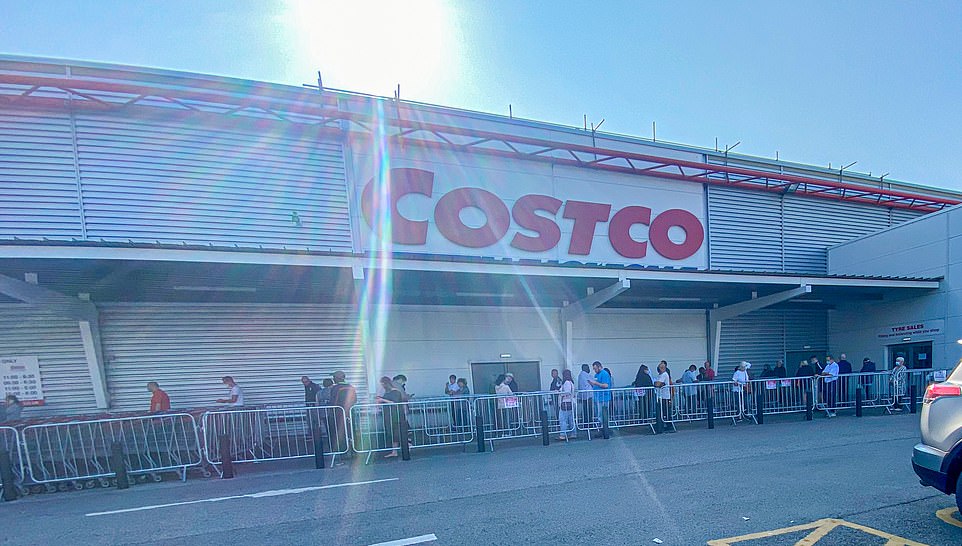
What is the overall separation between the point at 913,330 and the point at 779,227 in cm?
486

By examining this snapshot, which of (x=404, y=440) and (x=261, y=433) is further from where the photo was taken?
(x=404, y=440)

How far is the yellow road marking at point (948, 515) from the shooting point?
4281 millimetres

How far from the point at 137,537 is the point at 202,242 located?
24.2ft

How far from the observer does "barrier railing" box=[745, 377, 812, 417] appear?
37.7 feet

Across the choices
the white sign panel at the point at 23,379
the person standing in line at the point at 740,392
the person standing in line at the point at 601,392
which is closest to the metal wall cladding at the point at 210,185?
the white sign panel at the point at 23,379

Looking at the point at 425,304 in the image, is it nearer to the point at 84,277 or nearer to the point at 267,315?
the point at 267,315

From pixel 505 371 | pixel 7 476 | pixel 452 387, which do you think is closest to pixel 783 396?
pixel 505 371

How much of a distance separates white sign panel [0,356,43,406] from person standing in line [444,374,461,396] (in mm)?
8735

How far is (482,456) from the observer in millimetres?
8539

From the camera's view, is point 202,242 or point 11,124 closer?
point 11,124

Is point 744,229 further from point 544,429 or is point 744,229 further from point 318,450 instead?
point 318,450

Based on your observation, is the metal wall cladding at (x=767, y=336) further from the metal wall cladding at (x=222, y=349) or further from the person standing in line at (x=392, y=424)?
the metal wall cladding at (x=222, y=349)

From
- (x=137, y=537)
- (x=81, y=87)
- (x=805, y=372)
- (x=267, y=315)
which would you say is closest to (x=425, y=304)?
(x=267, y=315)

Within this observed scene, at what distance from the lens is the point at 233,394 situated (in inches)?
394
